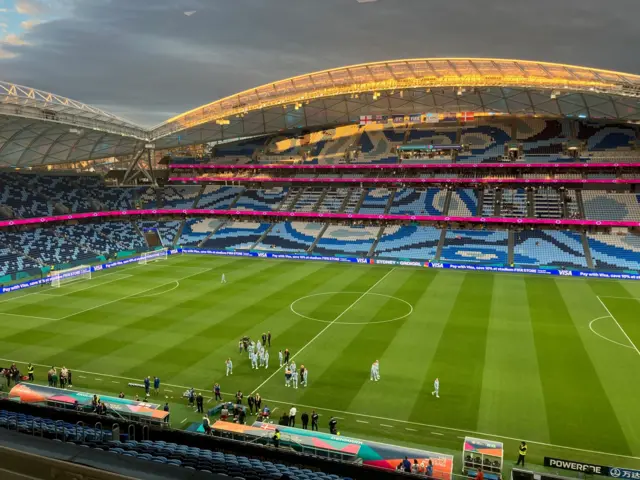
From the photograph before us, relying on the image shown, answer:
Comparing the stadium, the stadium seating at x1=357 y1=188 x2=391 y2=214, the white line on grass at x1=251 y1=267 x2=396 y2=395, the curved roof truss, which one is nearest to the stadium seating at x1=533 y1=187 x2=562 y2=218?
the stadium

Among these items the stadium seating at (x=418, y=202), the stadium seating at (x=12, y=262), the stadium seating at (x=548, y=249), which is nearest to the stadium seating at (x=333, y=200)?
the stadium seating at (x=418, y=202)

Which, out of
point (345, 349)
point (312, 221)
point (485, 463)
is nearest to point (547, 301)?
point (345, 349)

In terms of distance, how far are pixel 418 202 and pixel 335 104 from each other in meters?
16.5

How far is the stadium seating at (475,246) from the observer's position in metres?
50.5

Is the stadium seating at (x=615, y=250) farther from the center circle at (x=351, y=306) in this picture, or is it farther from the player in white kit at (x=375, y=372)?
the player in white kit at (x=375, y=372)

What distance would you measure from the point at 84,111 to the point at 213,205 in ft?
88.3

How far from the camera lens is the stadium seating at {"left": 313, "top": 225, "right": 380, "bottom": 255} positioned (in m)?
55.8

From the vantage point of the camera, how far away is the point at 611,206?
53.4 m

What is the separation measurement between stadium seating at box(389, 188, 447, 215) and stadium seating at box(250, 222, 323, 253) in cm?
1037

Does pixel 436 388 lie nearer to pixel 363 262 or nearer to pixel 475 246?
pixel 363 262

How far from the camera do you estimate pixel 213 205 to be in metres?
69.1

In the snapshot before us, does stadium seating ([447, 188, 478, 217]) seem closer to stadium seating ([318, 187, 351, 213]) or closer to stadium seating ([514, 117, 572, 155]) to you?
stadium seating ([514, 117, 572, 155])

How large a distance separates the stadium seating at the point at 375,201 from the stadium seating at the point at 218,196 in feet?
63.6

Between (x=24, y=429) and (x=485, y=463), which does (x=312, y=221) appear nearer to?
(x=485, y=463)
